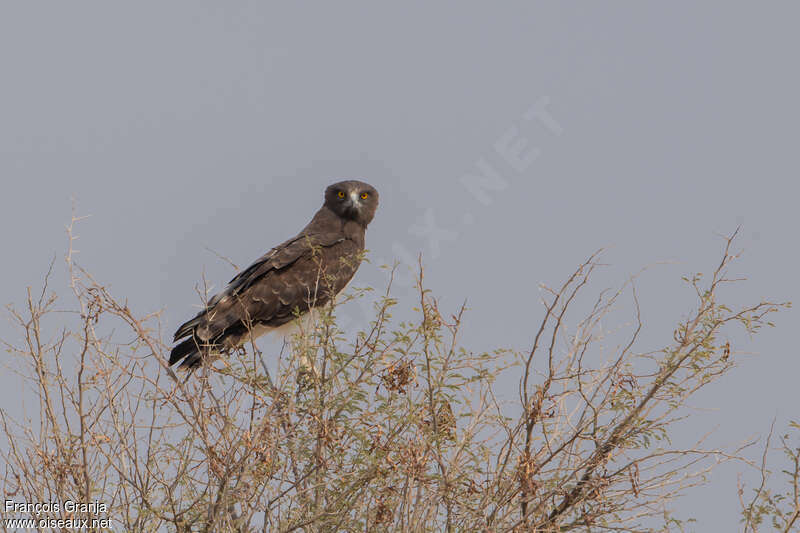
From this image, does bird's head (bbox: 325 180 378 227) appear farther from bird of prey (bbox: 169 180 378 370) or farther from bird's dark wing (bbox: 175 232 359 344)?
bird's dark wing (bbox: 175 232 359 344)

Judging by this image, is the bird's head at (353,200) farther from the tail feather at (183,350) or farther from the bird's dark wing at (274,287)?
the tail feather at (183,350)

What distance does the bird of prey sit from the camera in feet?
29.3

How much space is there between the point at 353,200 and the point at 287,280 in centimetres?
139

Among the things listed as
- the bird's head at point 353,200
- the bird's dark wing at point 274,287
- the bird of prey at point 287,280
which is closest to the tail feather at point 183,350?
the bird of prey at point 287,280

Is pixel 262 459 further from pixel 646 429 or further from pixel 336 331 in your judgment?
pixel 646 429

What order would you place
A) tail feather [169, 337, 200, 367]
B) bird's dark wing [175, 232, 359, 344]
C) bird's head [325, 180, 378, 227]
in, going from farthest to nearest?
bird's head [325, 180, 378, 227], bird's dark wing [175, 232, 359, 344], tail feather [169, 337, 200, 367]

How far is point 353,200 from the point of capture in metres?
10.9

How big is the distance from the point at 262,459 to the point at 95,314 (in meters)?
1.63

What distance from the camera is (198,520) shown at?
6.41 m

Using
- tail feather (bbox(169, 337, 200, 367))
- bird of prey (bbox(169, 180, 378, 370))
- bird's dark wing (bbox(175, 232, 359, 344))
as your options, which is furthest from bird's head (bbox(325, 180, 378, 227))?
tail feather (bbox(169, 337, 200, 367))

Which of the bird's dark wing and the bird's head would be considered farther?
the bird's head

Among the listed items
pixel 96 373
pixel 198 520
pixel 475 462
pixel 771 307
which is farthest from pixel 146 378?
pixel 771 307

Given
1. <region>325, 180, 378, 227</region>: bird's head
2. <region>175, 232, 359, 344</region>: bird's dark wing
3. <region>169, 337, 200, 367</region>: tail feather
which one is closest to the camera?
<region>169, 337, 200, 367</region>: tail feather

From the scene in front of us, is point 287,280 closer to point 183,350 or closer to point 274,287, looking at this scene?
point 274,287
